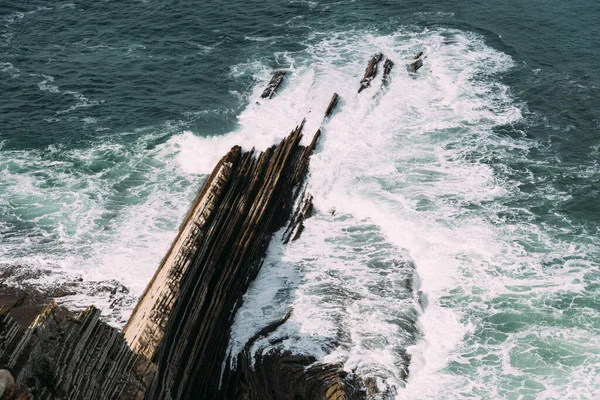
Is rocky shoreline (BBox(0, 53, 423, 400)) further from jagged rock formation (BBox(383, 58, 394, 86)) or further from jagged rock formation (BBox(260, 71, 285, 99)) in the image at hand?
jagged rock formation (BBox(383, 58, 394, 86))

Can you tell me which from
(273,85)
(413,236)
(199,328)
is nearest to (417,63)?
(273,85)

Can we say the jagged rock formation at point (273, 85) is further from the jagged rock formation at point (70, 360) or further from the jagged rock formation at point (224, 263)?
the jagged rock formation at point (70, 360)

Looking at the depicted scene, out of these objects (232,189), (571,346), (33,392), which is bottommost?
(571,346)

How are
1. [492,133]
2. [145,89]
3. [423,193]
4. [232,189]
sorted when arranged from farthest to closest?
[145,89], [492,133], [423,193], [232,189]

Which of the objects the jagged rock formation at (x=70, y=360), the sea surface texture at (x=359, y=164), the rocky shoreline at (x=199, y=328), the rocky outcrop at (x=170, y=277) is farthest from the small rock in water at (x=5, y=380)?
the sea surface texture at (x=359, y=164)

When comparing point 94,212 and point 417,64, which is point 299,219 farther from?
point 417,64

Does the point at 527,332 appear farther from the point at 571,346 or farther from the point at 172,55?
the point at 172,55

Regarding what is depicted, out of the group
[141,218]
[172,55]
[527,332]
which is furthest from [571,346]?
[172,55]
